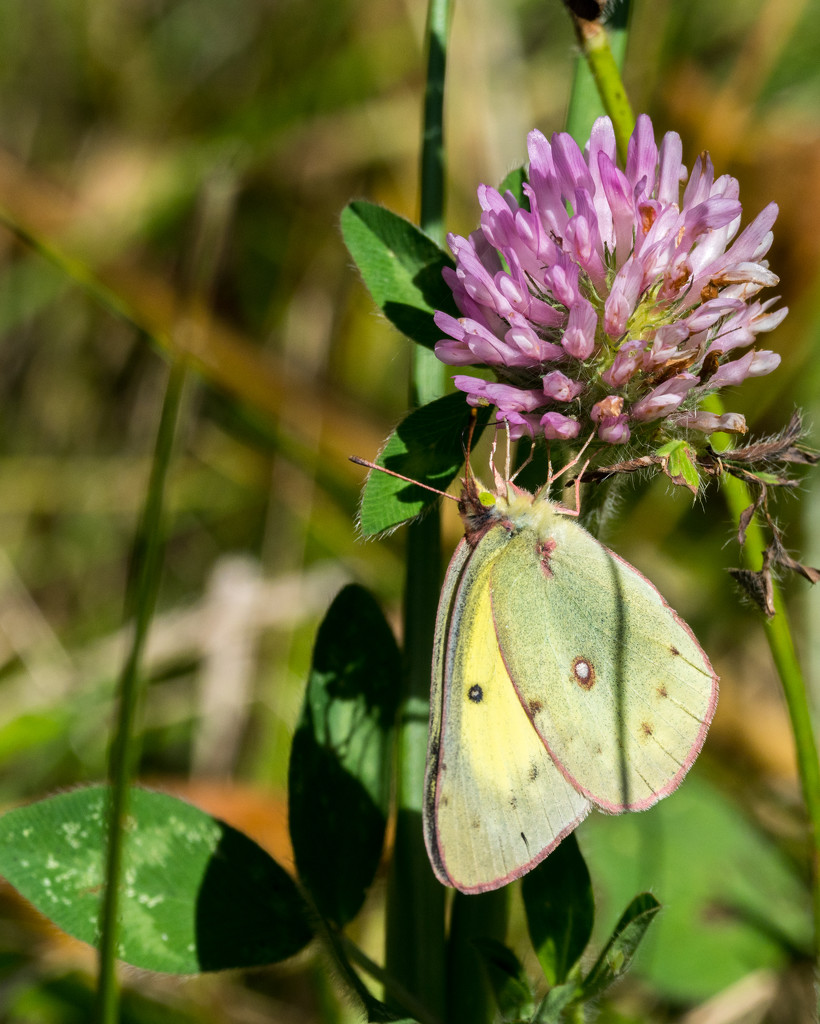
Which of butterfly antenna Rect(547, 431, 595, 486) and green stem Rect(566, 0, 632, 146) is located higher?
green stem Rect(566, 0, 632, 146)

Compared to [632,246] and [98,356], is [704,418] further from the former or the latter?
[98,356]

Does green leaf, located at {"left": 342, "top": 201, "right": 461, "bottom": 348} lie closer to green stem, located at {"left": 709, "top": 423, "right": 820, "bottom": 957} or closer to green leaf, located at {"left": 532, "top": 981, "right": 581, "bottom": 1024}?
green stem, located at {"left": 709, "top": 423, "right": 820, "bottom": 957}

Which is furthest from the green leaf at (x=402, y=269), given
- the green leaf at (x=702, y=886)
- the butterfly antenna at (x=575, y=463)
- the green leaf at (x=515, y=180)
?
the green leaf at (x=702, y=886)

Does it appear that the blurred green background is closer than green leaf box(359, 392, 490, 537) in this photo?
No

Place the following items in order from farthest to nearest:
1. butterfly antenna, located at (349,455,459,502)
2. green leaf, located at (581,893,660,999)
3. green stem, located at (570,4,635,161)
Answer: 1. green stem, located at (570,4,635,161)
2. butterfly antenna, located at (349,455,459,502)
3. green leaf, located at (581,893,660,999)

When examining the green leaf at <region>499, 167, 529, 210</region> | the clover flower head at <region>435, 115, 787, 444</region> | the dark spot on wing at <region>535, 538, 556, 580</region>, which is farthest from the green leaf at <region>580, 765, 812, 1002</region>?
the green leaf at <region>499, 167, 529, 210</region>

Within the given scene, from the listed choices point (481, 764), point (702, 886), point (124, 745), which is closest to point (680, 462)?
point (481, 764)

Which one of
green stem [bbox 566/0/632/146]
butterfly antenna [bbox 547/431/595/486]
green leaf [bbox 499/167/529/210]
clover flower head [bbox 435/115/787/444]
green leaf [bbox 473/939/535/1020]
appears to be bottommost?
green leaf [bbox 473/939/535/1020]
